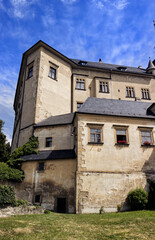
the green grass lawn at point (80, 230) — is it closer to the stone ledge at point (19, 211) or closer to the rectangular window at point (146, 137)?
the stone ledge at point (19, 211)

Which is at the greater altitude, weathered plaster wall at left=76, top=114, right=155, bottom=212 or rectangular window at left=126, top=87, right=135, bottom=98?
rectangular window at left=126, top=87, right=135, bottom=98

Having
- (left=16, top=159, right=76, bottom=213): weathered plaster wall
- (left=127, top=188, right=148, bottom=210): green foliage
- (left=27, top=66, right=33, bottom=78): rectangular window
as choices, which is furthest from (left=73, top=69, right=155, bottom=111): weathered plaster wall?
(left=127, top=188, right=148, bottom=210): green foliage

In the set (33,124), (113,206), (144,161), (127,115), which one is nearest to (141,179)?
(144,161)

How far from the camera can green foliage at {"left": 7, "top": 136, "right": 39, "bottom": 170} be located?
2039 cm

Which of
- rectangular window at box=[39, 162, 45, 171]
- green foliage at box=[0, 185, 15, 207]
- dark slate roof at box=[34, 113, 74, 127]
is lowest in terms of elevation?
green foliage at box=[0, 185, 15, 207]

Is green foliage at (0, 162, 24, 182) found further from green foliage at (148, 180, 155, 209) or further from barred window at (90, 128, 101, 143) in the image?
green foliage at (148, 180, 155, 209)

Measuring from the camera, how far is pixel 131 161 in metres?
18.2

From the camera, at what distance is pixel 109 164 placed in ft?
57.9

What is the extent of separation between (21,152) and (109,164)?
9626mm

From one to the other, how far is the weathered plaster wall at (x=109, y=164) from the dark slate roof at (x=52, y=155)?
1.87 metres

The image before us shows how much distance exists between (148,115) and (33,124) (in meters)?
13.4

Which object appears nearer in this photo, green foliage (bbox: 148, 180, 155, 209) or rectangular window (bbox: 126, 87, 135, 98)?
green foliage (bbox: 148, 180, 155, 209)

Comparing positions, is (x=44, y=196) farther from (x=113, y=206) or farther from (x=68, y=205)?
(x=113, y=206)

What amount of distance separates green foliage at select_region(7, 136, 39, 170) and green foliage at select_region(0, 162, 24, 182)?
897mm
